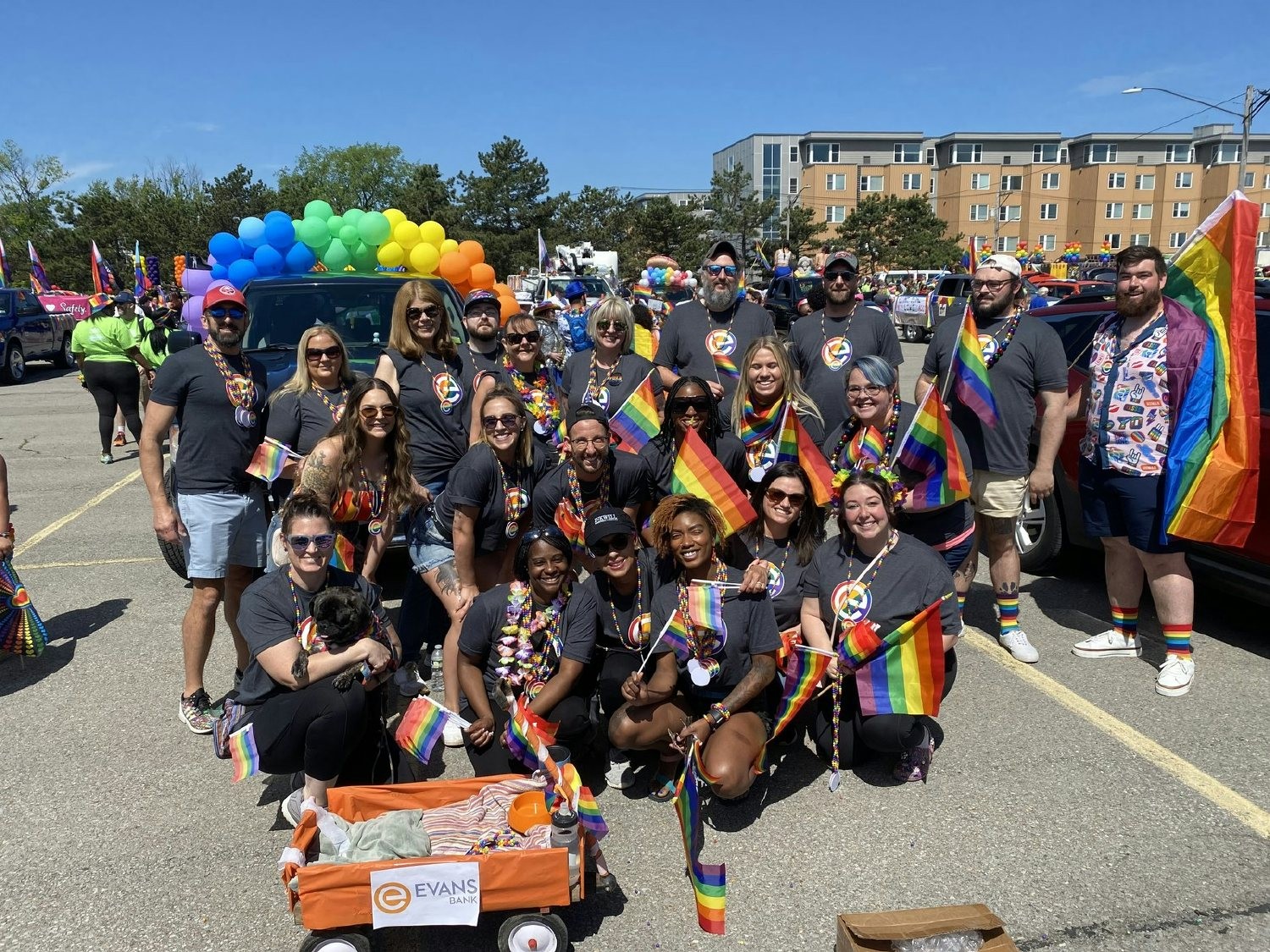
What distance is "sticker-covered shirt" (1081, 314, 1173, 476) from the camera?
4.26 meters

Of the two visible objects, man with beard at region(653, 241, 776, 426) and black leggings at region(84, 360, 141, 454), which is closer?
man with beard at region(653, 241, 776, 426)

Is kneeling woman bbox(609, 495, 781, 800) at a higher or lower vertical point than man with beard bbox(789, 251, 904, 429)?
lower

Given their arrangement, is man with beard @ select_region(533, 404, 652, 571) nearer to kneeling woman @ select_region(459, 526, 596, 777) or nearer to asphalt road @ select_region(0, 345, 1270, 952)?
kneeling woman @ select_region(459, 526, 596, 777)

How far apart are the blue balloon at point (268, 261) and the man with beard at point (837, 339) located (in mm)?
6624

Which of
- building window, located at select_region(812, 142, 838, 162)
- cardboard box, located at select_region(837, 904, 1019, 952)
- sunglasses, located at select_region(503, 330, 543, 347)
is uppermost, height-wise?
building window, located at select_region(812, 142, 838, 162)

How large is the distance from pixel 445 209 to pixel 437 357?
49423mm

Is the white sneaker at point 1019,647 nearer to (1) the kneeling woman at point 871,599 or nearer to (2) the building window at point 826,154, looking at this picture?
(1) the kneeling woman at point 871,599

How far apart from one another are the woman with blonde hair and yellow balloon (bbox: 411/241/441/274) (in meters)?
6.76

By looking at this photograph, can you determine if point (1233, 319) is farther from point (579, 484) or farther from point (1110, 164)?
point (1110, 164)

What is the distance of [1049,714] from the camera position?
405 cm

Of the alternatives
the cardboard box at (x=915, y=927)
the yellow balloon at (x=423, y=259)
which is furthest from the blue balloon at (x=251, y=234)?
the cardboard box at (x=915, y=927)

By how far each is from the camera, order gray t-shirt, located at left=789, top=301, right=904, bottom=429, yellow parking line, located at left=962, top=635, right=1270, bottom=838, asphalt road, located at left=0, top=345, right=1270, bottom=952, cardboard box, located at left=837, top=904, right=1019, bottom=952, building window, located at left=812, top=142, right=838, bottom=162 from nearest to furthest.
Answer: cardboard box, located at left=837, top=904, right=1019, bottom=952 → asphalt road, located at left=0, top=345, right=1270, bottom=952 → yellow parking line, located at left=962, top=635, right=1270, bottom=838 → gray t-shirt, located at left=789, top=301, right=904, bottom=429 → building window, located at left=812, top=142, right=838, bottom=162

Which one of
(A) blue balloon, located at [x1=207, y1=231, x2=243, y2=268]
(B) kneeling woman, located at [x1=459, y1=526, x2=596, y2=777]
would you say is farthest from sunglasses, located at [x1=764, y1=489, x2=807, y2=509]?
(A) blue balloon, located at [x1=207, y1=231, x2=243, y2=268]

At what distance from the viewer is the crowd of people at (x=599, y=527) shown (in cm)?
334
